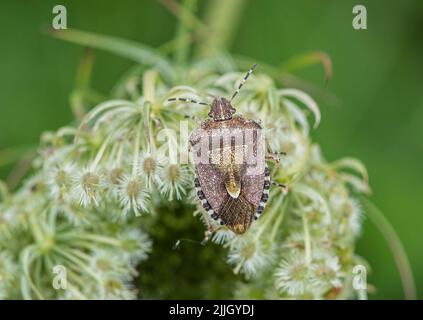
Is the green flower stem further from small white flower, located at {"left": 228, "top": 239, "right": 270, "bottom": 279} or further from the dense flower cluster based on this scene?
small white flower, located at {"left": 228, "top": 239, "right": 270, "bottom": 279}

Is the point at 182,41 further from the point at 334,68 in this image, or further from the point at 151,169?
the point at 334,68

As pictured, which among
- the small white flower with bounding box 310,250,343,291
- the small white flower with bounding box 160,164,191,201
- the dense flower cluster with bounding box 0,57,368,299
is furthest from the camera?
the small white flower with bounding box 310,250,343,291

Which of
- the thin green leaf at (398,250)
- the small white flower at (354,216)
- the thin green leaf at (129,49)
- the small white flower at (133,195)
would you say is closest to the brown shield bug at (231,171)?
the small white flower at (133,195)

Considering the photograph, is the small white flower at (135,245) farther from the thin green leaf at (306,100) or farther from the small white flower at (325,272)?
the thin green leaf at (306,100)

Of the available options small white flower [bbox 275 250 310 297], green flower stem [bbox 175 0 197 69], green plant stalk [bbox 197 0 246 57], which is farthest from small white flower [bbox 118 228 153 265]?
green plant stalk [bbox 197 0 246 57]
